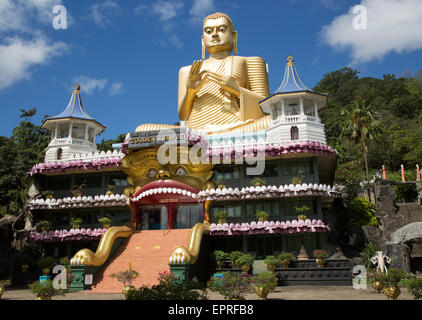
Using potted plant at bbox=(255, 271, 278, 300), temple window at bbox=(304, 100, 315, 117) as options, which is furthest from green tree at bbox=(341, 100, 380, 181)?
potted plant at bbox=(255, 271, 278, 300)

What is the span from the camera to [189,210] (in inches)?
1118

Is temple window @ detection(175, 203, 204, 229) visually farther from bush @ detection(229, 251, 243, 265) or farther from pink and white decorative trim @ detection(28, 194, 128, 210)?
bush @ detection(229, 251, 243, 265)

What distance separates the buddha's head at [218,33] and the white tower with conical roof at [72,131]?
41.3 feet

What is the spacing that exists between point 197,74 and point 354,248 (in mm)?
17165

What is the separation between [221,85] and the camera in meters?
31.1

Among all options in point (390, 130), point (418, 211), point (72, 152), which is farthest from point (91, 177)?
point (390, 130)

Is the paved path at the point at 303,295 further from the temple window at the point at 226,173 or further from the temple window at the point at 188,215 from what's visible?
the temple window at the point at 188,215

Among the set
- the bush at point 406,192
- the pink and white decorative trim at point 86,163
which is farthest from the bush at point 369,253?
the bush at point 406,192

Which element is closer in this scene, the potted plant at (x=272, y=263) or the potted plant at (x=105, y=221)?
the potted plant at (x=272, y=263)

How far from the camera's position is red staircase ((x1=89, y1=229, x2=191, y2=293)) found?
A: 20359mm

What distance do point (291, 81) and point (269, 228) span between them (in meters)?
10.3

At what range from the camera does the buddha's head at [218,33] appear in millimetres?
36219

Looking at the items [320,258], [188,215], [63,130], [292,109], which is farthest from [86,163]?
[320,258]
